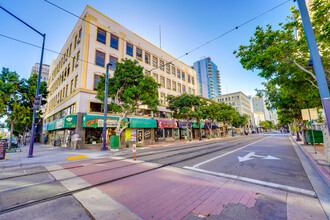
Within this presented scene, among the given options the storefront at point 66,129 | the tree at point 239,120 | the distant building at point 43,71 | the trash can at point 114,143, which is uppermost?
the distant building at point 43,71

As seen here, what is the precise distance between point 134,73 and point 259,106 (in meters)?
184

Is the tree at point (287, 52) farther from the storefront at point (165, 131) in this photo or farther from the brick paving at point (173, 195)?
the storefront at point (165, 131)

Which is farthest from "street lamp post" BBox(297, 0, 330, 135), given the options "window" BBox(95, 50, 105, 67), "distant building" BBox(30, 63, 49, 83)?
"distant building" BBox(30, 63, 49, 83)

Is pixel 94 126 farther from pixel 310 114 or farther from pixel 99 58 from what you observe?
pixel 310 114

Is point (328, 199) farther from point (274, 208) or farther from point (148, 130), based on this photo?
point (148, 130)

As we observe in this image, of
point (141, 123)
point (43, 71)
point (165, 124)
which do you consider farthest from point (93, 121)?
point (43, 71)

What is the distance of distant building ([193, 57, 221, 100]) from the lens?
100 meters

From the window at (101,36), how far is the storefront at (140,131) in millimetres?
12380

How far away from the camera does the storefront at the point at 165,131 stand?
83.5 feet

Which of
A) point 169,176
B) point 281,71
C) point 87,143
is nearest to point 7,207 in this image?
point 169,176

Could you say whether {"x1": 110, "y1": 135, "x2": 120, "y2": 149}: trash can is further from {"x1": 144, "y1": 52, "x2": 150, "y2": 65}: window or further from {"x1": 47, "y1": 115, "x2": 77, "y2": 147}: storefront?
{"x1": 144, "y1": 52, "x2": 150, "y2": 65}: window

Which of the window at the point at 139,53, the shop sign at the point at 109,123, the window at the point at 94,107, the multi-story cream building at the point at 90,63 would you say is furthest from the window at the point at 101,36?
the shop sign at the point at 109,123

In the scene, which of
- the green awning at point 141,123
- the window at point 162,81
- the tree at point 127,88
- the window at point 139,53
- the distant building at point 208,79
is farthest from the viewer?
the distant building at point 208,79

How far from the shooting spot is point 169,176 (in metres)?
5.56
